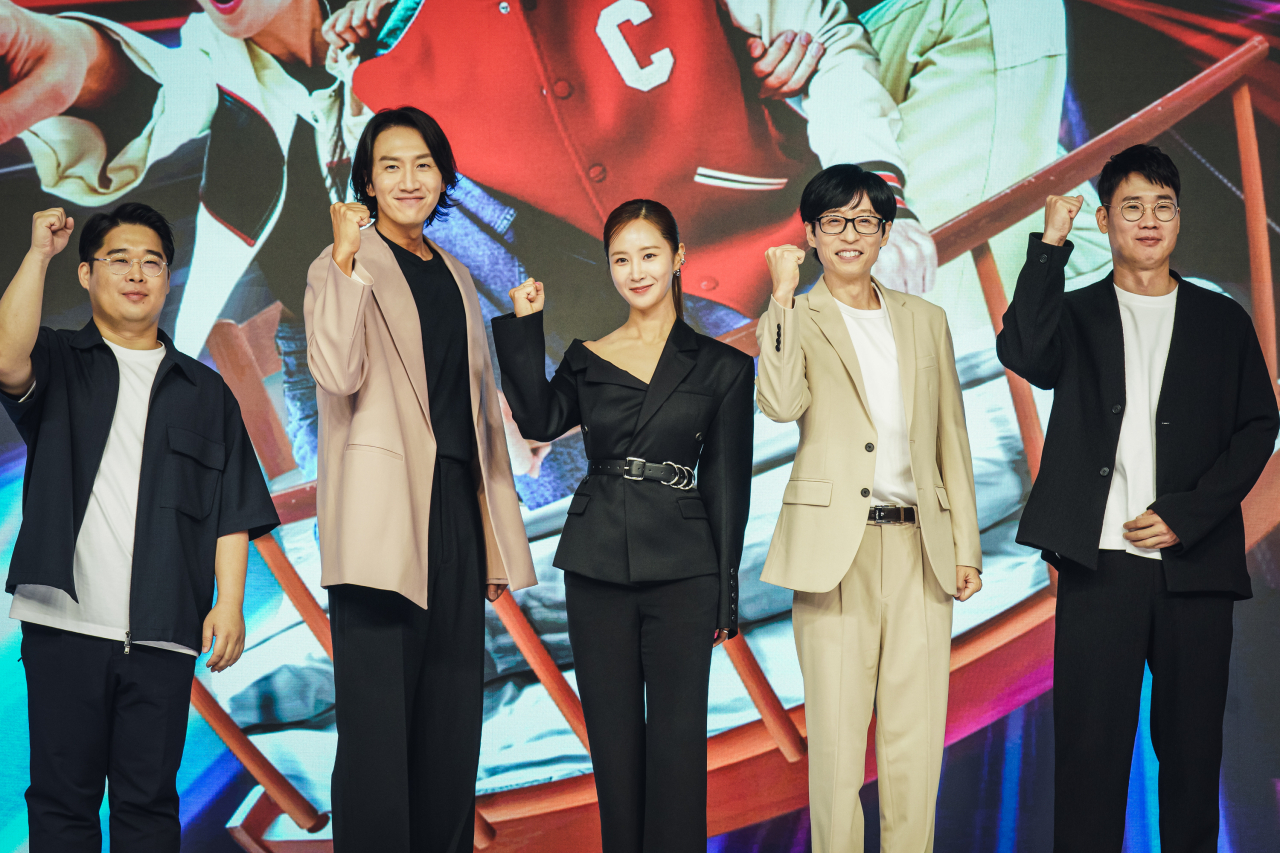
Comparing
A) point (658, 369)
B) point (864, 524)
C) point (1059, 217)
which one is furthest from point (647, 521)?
point (1059, 217)

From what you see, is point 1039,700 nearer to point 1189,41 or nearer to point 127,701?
point 1189,41

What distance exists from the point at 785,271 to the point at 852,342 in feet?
0.94

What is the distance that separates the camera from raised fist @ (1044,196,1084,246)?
7.17 ft

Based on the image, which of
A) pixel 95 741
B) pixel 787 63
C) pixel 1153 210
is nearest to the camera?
pixel 95 741

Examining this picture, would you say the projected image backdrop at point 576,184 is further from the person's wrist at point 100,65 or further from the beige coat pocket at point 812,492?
the beige coat pocket at point 812,492

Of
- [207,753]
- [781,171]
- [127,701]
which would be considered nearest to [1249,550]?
[781,171]

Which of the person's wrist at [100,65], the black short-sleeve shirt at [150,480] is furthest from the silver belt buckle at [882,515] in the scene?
the person's wrist at [100,65]

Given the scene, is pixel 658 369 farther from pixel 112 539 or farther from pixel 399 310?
pixel 112 539

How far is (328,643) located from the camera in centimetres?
337

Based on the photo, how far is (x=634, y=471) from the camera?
7.14 feet

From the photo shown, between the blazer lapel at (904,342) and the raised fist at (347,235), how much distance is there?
47.3 inches

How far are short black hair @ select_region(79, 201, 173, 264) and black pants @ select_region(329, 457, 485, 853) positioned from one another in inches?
33.5

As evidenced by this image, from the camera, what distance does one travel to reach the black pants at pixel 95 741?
80.7 inches

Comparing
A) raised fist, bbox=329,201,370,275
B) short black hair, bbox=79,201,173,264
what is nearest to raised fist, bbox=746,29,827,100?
raised fist, bbox=329,201,370,275
